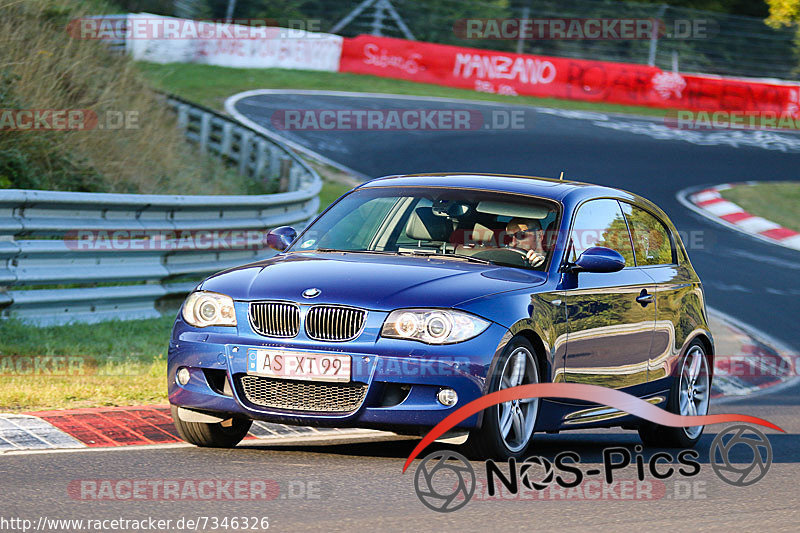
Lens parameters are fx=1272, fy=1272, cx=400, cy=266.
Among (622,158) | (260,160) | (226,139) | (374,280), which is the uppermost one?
(374,280)

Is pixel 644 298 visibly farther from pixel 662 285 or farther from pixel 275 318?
pixel 275 318

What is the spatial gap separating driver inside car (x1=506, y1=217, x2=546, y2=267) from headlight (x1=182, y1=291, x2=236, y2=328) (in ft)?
5.91

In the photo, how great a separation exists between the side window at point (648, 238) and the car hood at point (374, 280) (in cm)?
147

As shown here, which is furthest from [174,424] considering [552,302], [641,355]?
[641,355]

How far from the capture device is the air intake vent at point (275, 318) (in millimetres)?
6488

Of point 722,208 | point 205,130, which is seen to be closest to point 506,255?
point 205,130

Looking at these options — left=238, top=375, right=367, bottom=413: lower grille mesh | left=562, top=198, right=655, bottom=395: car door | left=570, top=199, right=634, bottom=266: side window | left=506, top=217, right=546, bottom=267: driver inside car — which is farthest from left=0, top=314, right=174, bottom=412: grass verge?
left=570, top=199, right=634, bottom=266: side window

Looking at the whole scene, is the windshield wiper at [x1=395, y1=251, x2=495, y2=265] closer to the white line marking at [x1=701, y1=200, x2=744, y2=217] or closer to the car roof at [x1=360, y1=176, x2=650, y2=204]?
the car roof at [x1=360, y1=176, x2=650, y2=204]

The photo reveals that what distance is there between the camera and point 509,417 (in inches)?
263

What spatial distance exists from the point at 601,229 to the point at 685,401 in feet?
4.88

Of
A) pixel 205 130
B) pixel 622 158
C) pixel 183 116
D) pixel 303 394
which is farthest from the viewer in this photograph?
pixel 622 158

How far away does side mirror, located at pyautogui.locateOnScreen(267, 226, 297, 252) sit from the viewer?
8039 mm

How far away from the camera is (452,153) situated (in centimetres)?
2459

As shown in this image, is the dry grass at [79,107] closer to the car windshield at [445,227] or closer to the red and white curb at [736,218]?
the car windshield at [445,227]
